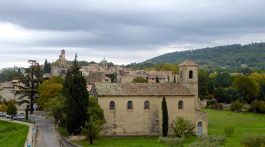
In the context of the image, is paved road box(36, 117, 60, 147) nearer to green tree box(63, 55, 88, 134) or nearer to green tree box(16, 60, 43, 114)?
green tree box(63, 55, 88, 134)

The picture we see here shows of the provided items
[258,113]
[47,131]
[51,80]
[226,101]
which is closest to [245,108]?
[258,113]

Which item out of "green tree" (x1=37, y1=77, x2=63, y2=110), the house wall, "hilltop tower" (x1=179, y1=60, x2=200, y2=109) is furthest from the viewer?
"green tree" (x1=37, y1=77, x2=63, y2=110)

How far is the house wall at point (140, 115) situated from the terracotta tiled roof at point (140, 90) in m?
0.50

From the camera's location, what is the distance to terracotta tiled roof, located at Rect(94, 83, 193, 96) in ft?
194

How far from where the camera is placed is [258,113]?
322ft

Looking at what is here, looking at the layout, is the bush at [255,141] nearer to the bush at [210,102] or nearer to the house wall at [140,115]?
the house wall at [140,115]

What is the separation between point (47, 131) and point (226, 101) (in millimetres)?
64342

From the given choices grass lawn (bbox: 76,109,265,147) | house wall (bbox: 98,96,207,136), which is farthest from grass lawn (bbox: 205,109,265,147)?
house wall (bbox: 98,96,207,136)

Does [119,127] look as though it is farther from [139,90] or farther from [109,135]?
[139,90]

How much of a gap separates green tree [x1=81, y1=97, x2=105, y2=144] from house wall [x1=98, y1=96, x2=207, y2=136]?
7.88 feet

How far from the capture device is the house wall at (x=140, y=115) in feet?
192

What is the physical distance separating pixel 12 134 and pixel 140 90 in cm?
1726

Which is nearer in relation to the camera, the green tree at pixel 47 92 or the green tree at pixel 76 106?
the green tree at pixel 76 106

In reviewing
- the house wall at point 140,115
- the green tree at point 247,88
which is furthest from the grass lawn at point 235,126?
the green tree at point 247,88
